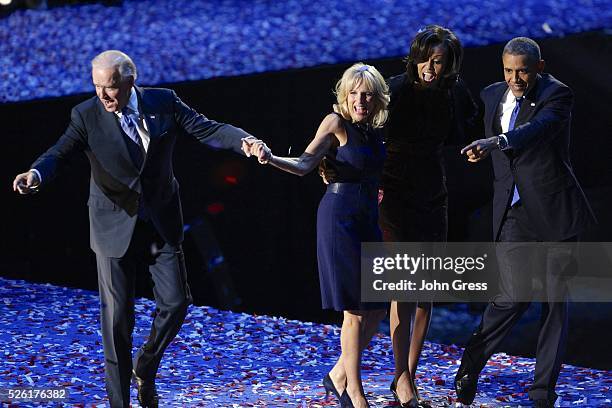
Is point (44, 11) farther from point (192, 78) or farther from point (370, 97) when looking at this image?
point (370, 97)

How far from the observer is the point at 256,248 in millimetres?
7031

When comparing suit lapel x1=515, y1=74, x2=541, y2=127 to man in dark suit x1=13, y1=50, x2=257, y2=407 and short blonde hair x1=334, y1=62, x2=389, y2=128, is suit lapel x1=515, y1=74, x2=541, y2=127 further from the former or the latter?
man in dark suit x1=13, y1=50, x2=257, y2=407

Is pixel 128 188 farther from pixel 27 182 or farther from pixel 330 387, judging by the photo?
pixel 330 387

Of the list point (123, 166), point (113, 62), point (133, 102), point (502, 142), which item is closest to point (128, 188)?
point (123, 166)

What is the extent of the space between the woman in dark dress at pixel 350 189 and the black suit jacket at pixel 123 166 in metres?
0.40

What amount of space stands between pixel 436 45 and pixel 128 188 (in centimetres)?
145

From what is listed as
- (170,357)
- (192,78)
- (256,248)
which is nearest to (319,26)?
(192,78)

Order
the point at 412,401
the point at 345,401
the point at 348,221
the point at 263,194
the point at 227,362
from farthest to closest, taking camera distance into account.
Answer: the point at 263,194 < the point at 227,362 < the point at 412,401 < the point at 345,401 < the point at 348,221

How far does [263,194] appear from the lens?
694 centimetres

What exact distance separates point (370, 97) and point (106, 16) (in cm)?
484

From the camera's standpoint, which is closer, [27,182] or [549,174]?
[27,182]

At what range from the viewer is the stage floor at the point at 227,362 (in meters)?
5.41

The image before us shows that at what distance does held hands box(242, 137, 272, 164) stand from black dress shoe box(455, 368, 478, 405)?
1.39 metres

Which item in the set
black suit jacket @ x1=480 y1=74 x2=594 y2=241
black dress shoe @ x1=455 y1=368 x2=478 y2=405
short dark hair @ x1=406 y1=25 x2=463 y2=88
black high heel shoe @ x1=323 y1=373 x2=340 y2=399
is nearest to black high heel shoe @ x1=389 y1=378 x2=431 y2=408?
black dress shoe @ x1=455 y1=368 x2=478 y2=405
